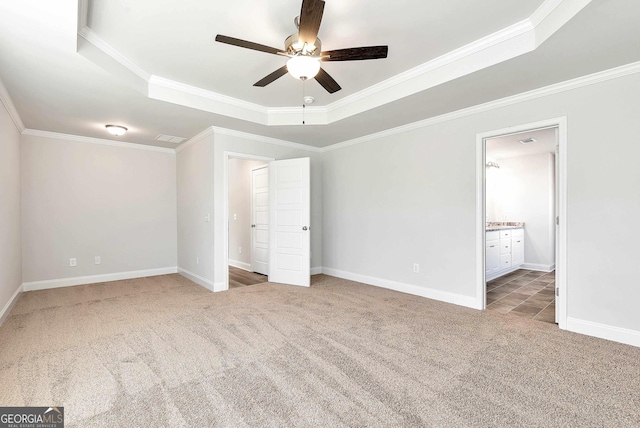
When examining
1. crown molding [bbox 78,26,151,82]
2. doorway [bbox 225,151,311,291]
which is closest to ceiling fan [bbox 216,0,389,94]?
crown molding [bbox 78,26,151,82]

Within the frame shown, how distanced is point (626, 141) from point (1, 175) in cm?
637

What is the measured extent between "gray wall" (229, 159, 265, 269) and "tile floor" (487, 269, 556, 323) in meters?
4.51

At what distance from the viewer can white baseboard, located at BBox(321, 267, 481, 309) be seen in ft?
12.5

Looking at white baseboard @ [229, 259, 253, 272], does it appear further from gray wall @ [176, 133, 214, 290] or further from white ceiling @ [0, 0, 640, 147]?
white ceiling @ [0, 0, 640, 147]

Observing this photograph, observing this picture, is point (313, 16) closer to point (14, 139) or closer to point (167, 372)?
point (167, 372)

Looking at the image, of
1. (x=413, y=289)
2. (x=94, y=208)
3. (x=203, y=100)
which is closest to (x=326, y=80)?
(x=203, y=100)

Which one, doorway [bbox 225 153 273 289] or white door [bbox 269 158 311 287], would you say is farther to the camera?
doorway [bbox 225 153 273 289]

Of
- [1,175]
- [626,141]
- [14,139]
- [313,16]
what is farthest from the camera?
[14,139]

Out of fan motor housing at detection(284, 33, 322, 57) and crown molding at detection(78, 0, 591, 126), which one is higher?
crown molding at detection(78, 0, 591, 126)

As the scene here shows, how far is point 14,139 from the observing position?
13.3ft

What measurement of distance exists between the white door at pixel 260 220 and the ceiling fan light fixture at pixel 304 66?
11.4ft

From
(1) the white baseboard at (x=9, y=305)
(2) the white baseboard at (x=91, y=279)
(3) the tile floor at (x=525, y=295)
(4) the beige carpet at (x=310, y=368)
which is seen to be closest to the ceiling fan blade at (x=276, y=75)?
(4) the beige carpet at (x=310, y=368)

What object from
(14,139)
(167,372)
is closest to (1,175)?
(14,139)

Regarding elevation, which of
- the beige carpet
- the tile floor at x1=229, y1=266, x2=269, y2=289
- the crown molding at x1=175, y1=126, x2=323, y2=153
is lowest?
the tile floor at x1=229, y1=266, x2=269, y2=289
